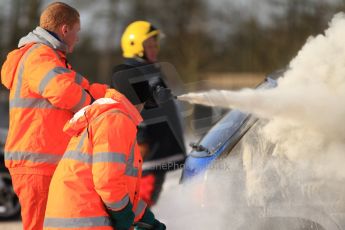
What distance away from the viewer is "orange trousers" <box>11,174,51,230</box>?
12.6 feet

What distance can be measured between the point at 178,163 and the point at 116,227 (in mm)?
2568

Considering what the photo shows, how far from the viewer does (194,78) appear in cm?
1717

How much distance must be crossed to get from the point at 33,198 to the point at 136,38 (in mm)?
2351

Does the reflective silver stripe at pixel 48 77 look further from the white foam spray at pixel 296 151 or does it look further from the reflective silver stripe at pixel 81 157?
the white foam spray at pixel 296 151

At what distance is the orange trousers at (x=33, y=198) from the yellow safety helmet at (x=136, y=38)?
6.80 ft

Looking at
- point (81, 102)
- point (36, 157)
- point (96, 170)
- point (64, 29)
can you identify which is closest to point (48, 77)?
point (81, 102)

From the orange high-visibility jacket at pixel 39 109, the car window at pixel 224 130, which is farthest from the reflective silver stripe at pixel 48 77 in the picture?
the car window at pixel 224 130

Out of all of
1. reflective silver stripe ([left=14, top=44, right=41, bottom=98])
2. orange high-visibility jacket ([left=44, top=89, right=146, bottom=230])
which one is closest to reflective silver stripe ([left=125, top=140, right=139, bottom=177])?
orange high-visibility jacket ([left=44, top=89, right=146, bottom=230])

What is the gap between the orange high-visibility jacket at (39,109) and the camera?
3.80m

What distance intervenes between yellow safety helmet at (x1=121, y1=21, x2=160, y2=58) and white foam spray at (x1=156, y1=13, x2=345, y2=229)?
81.3 inches

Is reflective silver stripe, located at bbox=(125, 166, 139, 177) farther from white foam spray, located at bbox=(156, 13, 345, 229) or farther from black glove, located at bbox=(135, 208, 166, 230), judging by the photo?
white foam spray, located at bbox=(156, 13, 345, 229)

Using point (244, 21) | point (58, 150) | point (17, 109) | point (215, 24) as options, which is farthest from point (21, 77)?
point (215, 24)

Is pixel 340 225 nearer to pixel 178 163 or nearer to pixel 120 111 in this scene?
pixel 120 111

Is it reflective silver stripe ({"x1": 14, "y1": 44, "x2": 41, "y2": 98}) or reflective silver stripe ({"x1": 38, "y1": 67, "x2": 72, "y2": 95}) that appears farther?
reflective silver stripe ({"x1": 14, "y1": 44, "x2": 41, "y2": 98})
